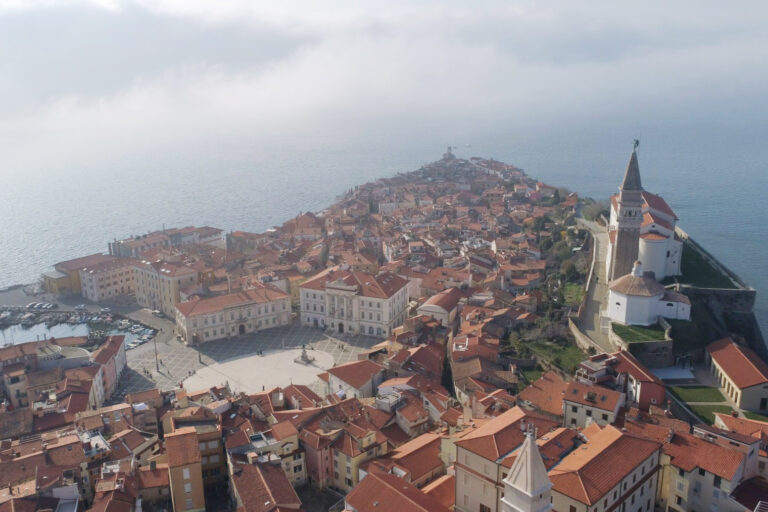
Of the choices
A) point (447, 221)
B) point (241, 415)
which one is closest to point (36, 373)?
point (241, 415)

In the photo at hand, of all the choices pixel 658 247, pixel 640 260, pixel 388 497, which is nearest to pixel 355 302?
pixel 640 260

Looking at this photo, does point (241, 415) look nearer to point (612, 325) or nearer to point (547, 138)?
point (612, 325)

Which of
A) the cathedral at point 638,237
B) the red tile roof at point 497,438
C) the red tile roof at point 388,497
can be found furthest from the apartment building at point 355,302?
the red tile roof at point 388,497

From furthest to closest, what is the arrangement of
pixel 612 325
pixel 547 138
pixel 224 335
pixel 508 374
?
pixel 547 138, pixel 224 335, pixel 612 325, pixel 508 374

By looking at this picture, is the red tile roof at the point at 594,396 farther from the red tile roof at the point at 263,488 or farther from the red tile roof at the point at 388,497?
the red tile roof at the point at 263,488

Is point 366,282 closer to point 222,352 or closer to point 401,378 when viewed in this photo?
point 222,352

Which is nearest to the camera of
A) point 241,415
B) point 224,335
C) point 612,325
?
point 241,415
